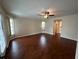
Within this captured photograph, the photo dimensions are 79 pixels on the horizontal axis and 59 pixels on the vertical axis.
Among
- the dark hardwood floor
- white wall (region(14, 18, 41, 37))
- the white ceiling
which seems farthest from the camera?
white wall (region(14, 18, 41, 37))

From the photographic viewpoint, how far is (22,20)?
25.6 feet

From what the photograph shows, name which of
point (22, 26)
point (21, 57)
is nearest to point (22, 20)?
point (22, 26)

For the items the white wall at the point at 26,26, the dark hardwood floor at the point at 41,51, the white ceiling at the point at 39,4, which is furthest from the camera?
the white wall at the point at 26,26

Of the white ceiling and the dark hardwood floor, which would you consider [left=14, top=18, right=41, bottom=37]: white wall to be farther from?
the white ceiling

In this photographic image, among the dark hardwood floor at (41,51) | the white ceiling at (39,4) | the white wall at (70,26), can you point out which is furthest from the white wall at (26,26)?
the white wall at (70,26)

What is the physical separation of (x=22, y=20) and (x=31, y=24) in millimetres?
1471

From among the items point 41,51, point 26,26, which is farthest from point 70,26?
point 26,26

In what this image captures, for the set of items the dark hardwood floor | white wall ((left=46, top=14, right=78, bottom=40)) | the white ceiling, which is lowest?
the dark hardwood floor

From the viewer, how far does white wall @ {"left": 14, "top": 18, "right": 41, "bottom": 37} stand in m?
7.20

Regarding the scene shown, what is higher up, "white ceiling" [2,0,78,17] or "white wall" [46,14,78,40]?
"white ceiling" [2,0,78,17]

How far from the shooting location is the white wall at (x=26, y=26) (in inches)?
283

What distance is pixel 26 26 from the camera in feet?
27.4

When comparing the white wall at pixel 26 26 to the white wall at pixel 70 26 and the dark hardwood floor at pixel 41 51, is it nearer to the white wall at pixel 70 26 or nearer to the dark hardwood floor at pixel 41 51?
the dark hardwood floor at pixel 41 51

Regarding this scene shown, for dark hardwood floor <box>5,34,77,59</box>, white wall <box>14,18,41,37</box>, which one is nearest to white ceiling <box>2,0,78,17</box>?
dark hardwood floor <box>5,34,77,59</box>
